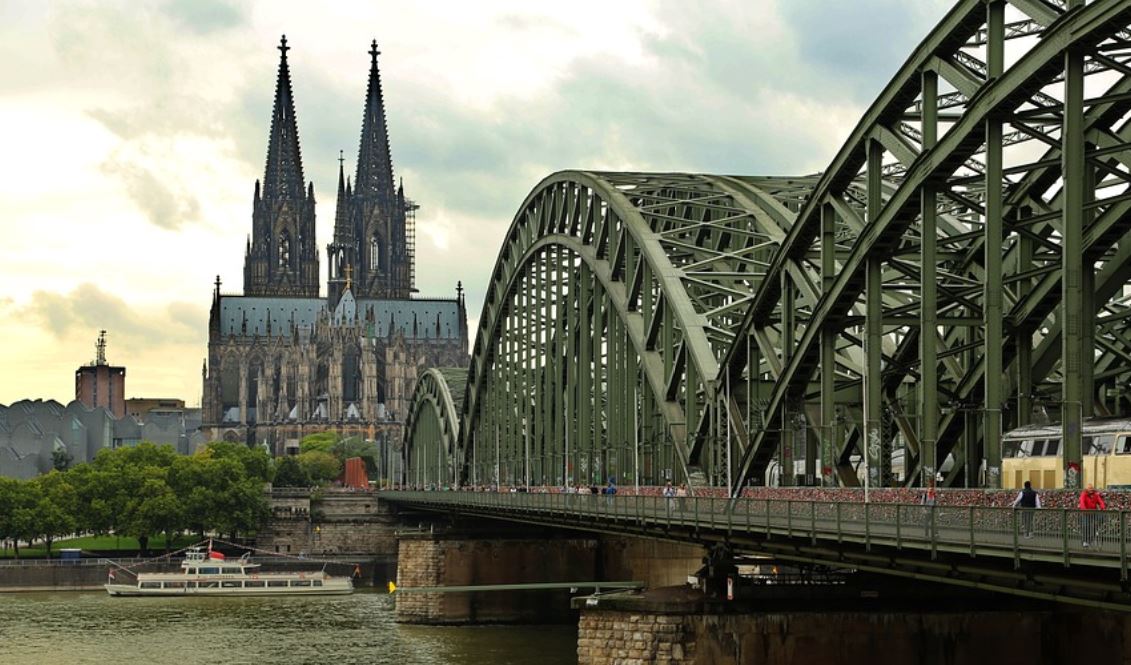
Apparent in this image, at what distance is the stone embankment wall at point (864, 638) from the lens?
158 feet

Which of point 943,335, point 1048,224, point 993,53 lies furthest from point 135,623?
point 993,53

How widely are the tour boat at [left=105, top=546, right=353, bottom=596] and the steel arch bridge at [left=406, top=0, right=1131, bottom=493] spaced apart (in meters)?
43.1

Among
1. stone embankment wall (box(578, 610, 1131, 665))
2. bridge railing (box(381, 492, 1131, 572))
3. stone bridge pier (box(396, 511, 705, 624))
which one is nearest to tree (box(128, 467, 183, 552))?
stone bridge pier (box(396, 511, 705, 624))

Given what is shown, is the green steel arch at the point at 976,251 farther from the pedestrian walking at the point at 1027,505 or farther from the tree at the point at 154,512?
the tree at the point at 154,512

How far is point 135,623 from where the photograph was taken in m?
105

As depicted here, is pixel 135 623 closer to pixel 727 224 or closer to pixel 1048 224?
pixel 727 224

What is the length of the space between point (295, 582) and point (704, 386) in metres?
78.2

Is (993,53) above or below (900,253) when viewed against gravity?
above

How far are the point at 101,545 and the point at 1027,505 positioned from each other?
5703 inches

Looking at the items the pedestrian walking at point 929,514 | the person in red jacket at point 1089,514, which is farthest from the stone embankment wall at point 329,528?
the person in red jacket at point 1089,514

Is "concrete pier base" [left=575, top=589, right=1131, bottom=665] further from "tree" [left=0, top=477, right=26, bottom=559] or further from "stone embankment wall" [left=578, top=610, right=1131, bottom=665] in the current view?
"tree" [left=0, top=477, right=26, bottom=559]

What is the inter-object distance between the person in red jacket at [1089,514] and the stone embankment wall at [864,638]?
15.0m

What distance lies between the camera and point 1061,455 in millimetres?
41062

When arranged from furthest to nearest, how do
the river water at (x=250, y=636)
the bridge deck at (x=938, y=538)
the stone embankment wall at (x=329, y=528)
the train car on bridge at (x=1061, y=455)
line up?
the stone embankment wall at (x=329, y=528) < the river water at (x=250, y=636) < the train car on bridge at (x=1061, y=455) < the bridge deck at (x=938, y=538)
